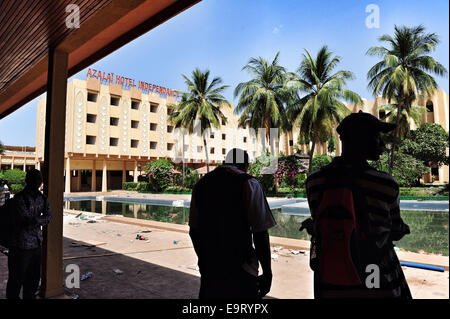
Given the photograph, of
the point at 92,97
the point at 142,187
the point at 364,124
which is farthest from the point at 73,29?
the point at 92,97

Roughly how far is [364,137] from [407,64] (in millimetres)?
24386

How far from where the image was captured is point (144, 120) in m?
38.5

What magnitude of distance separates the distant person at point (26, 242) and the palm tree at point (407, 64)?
882 inches

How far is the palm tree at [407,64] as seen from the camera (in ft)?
67.8

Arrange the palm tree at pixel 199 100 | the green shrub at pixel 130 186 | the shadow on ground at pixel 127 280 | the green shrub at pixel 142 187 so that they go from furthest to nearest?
1. the green shrub at pixel 130 186
2. the green shrub at pixel 142 187
3. the palm tree at pixel 199 100
4. the shadow on ground at pixel 127 280

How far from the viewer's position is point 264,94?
2531 centimetres

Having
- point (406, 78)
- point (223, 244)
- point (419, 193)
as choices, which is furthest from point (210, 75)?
point (223, 244)

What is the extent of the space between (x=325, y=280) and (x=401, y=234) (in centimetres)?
46

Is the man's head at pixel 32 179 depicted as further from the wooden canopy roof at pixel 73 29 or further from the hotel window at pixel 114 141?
the hotel window at pixel 114 141

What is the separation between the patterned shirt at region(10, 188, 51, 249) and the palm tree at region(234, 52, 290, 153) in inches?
897

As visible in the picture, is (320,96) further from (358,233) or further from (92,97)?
(92,97)

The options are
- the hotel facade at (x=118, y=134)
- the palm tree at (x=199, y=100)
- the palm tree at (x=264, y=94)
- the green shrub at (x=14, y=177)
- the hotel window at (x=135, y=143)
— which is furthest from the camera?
the hotel window at (x=135, y=143)

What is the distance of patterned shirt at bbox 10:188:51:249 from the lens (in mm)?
3068

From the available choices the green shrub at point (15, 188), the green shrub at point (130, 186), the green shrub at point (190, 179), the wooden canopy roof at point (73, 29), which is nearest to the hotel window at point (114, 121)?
the green shrub at point (130, 186)
